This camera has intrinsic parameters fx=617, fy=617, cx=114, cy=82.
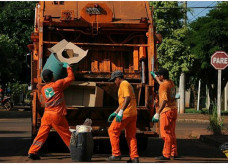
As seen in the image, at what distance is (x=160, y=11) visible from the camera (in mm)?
39062

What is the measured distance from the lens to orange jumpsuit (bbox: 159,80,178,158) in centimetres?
1124

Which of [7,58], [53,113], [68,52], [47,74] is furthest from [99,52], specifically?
[7,58]

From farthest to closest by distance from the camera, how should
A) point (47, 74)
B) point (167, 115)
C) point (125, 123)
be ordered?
point (167, 115) → point (47, 74) → point (125, 123)

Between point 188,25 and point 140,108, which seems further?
point 188,25

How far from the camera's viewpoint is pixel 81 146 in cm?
1065

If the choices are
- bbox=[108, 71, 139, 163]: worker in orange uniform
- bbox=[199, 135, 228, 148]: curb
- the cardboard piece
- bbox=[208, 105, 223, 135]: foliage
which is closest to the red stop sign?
bbox=[208, 105, 223, 135]: foliage

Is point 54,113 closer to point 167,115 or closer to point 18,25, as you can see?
point 167,115

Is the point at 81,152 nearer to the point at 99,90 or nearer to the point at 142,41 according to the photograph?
the point at 99,90

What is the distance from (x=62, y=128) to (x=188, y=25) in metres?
29.4

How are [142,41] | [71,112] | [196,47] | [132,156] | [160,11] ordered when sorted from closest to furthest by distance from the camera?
[132,156] < [71,112] < [142,41] < [196,47] < [160,11]

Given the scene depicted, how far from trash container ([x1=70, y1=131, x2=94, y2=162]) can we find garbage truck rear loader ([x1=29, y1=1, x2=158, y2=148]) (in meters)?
1.32

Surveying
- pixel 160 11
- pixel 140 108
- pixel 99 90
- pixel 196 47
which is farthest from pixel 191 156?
pixel 160 11

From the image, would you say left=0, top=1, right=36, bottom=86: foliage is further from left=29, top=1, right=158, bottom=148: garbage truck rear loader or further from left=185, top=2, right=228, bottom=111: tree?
left=29, top=1, right=158, bottom=148: garbage truck rear loader

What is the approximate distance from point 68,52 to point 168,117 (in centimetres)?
246
